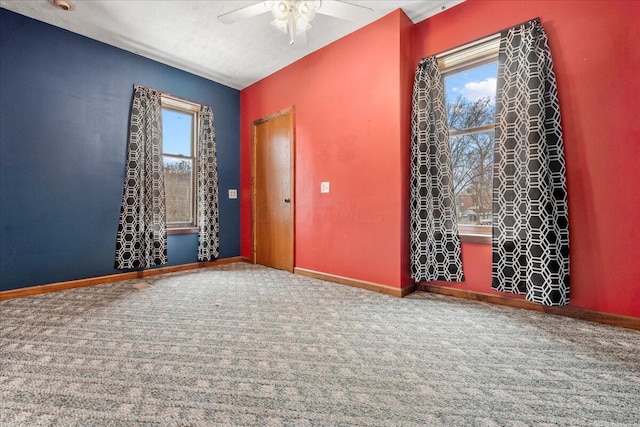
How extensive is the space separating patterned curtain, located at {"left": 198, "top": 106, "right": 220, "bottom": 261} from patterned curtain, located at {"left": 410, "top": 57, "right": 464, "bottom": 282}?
2813 mm

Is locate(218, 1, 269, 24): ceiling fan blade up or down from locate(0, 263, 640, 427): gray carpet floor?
up

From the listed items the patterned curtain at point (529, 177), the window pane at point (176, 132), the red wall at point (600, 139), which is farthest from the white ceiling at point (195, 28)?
the red wall at point (600, 139)

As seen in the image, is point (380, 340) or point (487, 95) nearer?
point (380, 340)

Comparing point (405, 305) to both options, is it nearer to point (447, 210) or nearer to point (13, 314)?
point (447, 210)

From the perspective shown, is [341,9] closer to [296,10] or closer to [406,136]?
[296,10]

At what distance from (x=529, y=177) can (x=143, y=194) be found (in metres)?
3.97

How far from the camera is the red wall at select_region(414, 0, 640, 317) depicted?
79.7 inches

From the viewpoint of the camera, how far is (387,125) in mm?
2904

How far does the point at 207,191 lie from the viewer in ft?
13.6

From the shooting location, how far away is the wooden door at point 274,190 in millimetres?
3922

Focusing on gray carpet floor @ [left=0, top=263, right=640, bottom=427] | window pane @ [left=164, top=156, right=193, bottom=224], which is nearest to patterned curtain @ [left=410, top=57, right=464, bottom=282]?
gray carpet floor @ [left=0, top=263, right=640, bottom=427]

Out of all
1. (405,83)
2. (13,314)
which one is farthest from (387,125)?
(13,314)

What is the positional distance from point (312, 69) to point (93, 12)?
88.7 inches

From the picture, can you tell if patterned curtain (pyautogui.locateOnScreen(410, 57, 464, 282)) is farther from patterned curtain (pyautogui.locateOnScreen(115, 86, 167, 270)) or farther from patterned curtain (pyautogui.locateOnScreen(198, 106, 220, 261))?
patterned curtain (pyautogui.locateOnScreen(115, 86, 167, 270))
